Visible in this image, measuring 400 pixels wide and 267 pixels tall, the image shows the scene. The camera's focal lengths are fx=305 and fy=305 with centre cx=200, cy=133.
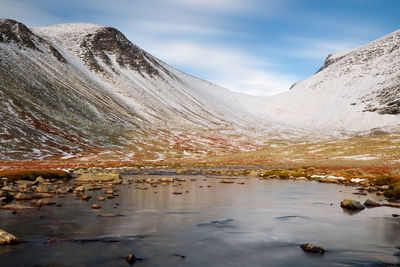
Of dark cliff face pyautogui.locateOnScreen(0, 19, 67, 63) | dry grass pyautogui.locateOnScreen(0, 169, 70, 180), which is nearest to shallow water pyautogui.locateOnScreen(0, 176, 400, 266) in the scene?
dry grass pyautogui.locateOnScreen(0, 169, 70, 180)

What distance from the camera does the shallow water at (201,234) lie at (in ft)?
39.2

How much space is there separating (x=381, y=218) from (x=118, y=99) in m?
170

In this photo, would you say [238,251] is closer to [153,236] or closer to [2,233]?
[153,236]

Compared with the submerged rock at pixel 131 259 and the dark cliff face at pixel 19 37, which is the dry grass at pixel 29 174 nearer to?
the submerged rock at pixel 131 259

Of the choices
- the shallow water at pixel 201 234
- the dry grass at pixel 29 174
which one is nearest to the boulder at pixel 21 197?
the shallow water at pixel 201 234

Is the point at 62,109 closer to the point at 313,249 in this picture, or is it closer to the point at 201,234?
the point at 201,234

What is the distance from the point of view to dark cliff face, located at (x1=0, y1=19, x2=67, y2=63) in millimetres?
162875

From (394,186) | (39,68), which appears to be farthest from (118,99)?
(394,186)

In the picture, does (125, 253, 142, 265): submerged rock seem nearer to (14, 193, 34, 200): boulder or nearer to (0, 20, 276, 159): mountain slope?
(14, 193, 34, 200): boulder

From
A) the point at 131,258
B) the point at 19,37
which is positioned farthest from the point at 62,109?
the point at 131,258

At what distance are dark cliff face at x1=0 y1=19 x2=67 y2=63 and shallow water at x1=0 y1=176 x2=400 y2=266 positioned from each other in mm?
172216

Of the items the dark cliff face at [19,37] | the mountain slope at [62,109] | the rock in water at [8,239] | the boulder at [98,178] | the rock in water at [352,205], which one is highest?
the dark cliff face at [19,37]

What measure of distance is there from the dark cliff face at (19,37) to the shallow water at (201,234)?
172 metres

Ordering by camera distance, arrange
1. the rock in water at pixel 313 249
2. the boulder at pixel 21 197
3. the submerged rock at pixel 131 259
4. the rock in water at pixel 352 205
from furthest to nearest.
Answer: the boulder at pixel 21 197
the rock in water at pixel 352 205
the rock in water at pixel 313 249
the submerged rock at pixel 131 259
